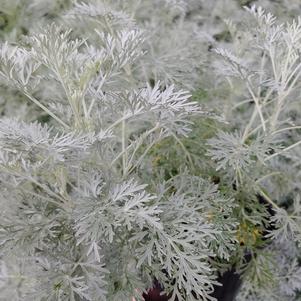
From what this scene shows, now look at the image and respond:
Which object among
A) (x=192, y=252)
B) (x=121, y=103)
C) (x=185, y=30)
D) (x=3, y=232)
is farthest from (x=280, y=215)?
(x=185, y=30)

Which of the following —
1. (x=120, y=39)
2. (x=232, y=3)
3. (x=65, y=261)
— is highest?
(x=120, y=39)

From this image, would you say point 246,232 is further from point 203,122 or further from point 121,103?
point 121,103

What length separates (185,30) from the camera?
1.29 metres

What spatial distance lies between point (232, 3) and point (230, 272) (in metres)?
0.79

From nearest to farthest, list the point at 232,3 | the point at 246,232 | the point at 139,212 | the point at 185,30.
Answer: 1. the point at 139,212
2. the point at 246,232
3. the point at 185,30
4. the point at 232,3

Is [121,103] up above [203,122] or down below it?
above

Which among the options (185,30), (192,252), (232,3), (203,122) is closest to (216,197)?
(192,252)

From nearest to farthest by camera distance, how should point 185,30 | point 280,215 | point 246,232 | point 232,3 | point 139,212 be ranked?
1. point 139,212
2. point 280,215
3. point 246,232
4. point 185,30
5. point 232,3

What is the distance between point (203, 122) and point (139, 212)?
15.5 inches

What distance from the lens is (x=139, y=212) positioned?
676 millimetres

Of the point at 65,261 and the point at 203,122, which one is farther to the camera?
the point at 203,122

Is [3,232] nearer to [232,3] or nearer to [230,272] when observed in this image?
[230,272]

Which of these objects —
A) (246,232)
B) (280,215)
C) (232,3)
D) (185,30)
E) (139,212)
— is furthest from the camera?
(232,3)

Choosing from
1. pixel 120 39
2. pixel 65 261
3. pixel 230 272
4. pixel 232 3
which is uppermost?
pixel 120 39
